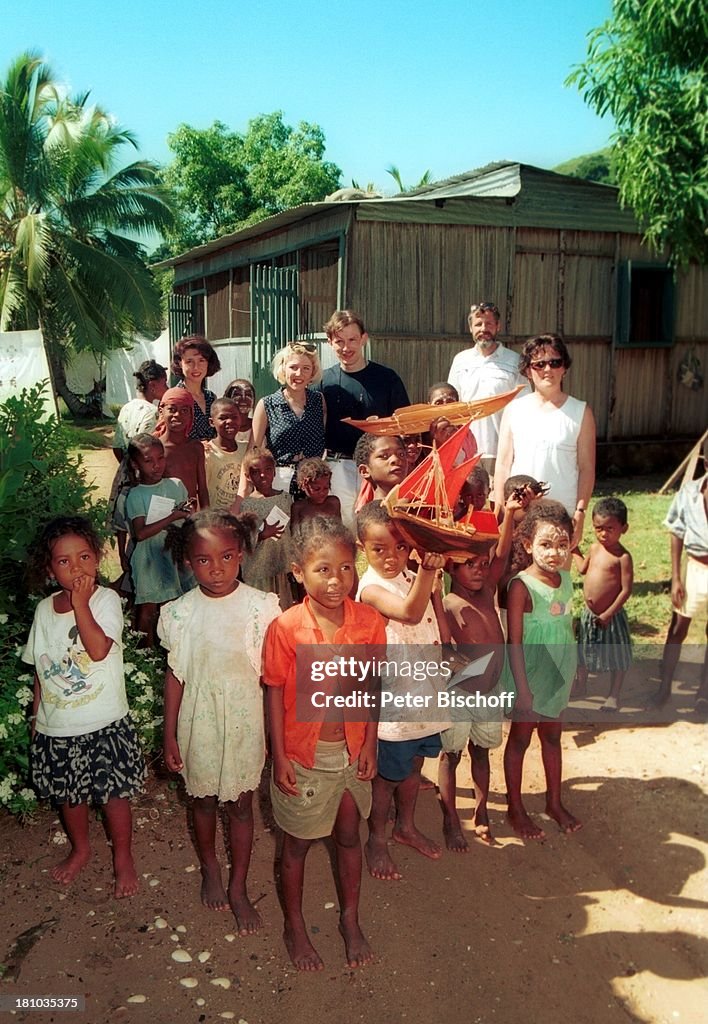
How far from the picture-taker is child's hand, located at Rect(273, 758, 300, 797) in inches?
95.3

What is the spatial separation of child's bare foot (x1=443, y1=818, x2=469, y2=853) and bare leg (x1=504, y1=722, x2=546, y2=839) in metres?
0.22

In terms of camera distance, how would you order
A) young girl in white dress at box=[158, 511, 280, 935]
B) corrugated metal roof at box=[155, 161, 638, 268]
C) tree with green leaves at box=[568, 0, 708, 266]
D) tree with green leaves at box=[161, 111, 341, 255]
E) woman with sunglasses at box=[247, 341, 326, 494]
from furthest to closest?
tree with green leaves at box=[161, 111, 341, 255], corrugated metal roof at box=[155, 161, 638, 268], tree with green leaves at box=[568, 0, 708, 266], woman with sunglasses at box=[247, 341, 326, 494], young girl in white dress at box=[158, 511, 280, 935]

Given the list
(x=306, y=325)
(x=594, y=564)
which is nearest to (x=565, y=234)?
(x=306, y=325)

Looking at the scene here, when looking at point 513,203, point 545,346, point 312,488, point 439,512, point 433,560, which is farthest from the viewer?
point 513,203

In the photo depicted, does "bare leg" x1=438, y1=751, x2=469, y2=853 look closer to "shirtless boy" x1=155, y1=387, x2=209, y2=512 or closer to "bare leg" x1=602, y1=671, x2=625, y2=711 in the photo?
"bare leg" x1=602, y1=671, x2=625, y2=711

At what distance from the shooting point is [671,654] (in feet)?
14.1

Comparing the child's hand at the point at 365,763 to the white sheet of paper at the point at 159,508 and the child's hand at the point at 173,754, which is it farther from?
the white sheet of paper at the point at 159,508

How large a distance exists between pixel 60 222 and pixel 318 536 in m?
18.8

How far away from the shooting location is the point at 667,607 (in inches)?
219

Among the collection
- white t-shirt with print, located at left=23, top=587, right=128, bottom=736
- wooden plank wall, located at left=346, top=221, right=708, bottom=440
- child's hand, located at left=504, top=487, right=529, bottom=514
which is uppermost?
wooden plank wall, located at left=346, top=221, right=708, bottom=440

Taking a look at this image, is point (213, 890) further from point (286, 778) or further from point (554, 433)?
point (554, 433)

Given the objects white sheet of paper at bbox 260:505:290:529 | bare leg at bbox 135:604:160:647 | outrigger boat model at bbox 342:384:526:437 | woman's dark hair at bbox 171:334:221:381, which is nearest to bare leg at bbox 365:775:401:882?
outrigger boat model at bbox 342:384:526:437

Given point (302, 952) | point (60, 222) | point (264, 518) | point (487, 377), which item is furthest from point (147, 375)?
point (60, 222)

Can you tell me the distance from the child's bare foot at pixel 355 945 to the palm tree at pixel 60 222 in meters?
16.9
